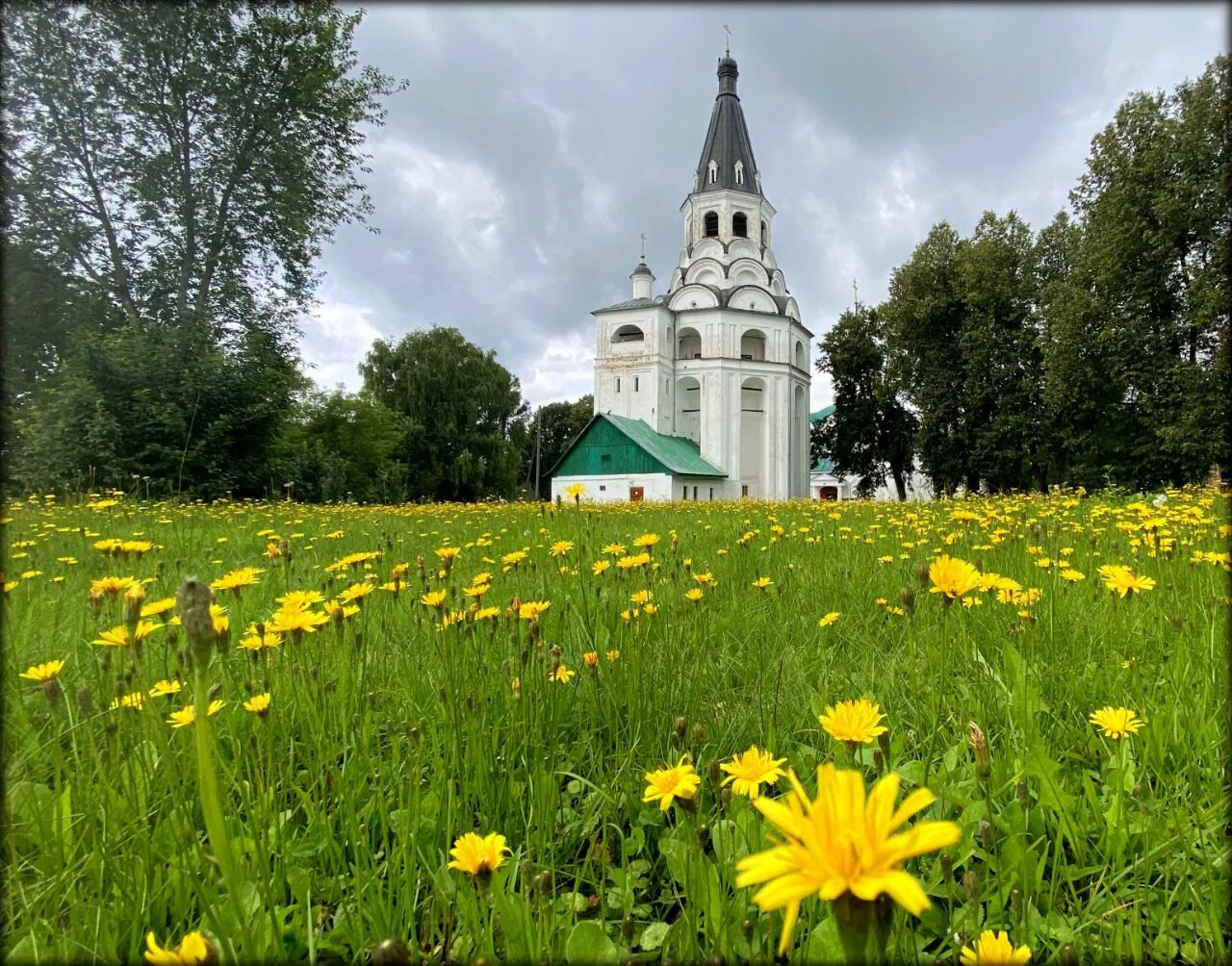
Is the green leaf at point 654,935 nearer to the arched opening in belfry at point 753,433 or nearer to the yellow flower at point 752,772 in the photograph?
the yellow flower at point 752,772

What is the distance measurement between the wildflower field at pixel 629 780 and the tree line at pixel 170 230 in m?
6.61

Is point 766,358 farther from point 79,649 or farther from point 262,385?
point 79,649

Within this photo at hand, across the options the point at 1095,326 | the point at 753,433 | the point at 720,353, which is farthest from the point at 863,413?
the point at 1095,326

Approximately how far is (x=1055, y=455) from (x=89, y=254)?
79.7 ft

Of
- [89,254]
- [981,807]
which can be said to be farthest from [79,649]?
[89,254]

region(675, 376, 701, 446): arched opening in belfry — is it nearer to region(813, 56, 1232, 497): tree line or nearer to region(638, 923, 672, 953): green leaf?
region(813, 56, 1232, 497): tree line

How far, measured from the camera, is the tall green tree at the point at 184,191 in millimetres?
8727

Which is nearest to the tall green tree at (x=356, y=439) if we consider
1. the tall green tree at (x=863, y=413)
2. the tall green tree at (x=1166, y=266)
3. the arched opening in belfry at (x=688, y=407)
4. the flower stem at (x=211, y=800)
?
the arched opening in belfry at (x=688, y=407)

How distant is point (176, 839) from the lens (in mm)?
807

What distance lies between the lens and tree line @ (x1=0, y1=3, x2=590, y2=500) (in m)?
8.30

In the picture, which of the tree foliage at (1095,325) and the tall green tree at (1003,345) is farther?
the tall green tree at (1003,345)

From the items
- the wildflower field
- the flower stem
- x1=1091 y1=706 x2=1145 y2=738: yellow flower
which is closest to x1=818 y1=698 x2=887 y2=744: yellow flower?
the wildflower field

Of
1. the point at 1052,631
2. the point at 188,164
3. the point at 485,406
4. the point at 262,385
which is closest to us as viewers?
the point at 1052,631

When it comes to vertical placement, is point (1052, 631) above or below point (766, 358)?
below
